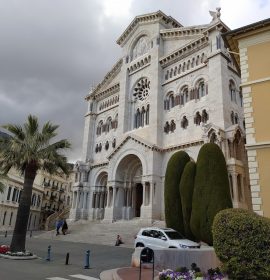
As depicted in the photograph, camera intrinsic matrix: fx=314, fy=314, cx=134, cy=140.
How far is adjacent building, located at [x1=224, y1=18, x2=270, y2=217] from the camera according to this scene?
521 inches

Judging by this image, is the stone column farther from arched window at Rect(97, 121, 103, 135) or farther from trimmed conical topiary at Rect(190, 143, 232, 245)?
arched window at Rect(97, 121, 103, 135)

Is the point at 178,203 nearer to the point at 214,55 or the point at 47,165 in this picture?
the point at 47,165

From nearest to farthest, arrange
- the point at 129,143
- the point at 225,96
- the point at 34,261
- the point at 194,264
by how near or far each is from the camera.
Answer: the point at 194,264
the point at 34,261
the point at 225,96
the point at 129,143

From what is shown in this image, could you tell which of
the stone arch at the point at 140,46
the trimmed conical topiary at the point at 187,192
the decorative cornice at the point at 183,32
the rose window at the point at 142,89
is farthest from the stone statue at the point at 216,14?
the trimmed conical topiary at the point at 187,192

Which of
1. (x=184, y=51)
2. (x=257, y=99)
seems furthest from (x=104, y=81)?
(x=257, y=99)

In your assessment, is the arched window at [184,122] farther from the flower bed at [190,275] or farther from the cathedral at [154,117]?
the flower bed at [190,275]

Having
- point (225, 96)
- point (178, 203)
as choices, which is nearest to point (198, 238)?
point (178, 203)

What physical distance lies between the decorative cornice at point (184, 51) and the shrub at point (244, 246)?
25.8 metres

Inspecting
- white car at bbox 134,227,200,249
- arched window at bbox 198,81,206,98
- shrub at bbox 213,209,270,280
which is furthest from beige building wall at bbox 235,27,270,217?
arched window at bbox 198,81,206,98

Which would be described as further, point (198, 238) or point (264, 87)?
point (198, 238)

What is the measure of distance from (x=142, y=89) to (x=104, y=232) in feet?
59.2

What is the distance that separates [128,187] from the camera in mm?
35688

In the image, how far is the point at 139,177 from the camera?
116 feet

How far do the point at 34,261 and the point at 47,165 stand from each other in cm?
556
